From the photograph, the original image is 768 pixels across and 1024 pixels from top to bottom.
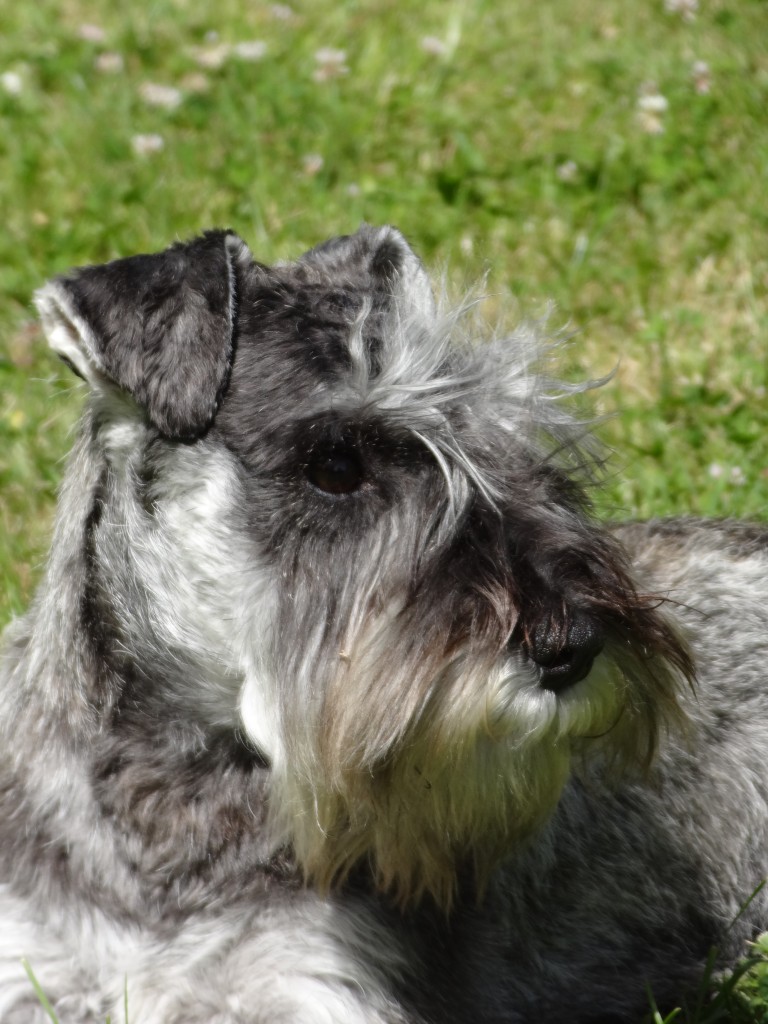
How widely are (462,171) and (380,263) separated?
3.61 meters

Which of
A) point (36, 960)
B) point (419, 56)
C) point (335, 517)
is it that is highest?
point (419, 56)

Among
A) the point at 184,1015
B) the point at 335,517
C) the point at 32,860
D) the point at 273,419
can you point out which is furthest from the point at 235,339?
the point at 184,1015

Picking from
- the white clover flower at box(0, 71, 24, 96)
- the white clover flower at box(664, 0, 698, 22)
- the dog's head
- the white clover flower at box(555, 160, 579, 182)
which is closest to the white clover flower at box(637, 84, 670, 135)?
the white clover flower at box(555, 160, 579, 182)

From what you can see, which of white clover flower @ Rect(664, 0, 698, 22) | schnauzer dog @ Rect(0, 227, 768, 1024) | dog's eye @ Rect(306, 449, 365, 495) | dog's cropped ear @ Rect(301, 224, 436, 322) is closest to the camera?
schnauzer dog @ Rect(0, 227, 768, 1024)

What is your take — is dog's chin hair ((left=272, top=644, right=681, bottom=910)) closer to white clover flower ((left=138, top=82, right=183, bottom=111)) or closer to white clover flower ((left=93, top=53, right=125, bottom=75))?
white clover flower ((left=138, top=82, right=183, bottom=111))

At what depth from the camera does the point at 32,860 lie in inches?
133

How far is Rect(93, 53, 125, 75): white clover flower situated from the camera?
7625 millimetres

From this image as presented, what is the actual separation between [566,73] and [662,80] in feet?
1.82

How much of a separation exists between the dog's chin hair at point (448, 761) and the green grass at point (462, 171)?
8.43ft

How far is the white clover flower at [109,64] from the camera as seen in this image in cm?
762

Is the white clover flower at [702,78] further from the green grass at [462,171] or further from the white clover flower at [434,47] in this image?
the white clover flower at [434,47]

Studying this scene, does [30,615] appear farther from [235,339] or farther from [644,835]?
[644,835]

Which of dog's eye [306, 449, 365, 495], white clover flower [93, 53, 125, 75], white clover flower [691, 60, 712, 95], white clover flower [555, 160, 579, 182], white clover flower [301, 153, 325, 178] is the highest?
white clover flower [691, 60, 712, 95]

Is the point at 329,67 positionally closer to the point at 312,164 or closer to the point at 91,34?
the point at 312,164
